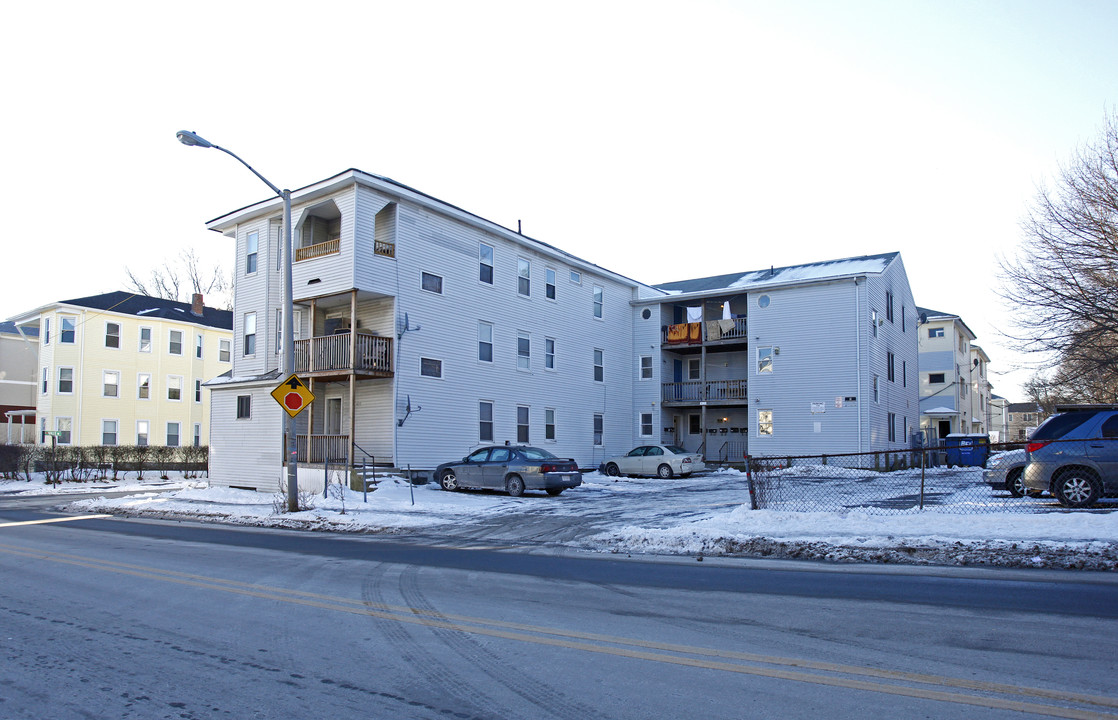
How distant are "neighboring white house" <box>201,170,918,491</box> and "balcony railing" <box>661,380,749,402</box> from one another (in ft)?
0.28

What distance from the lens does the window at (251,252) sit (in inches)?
1105

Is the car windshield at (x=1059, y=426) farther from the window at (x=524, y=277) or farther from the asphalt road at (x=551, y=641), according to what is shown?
the window at (x=524, y=277)

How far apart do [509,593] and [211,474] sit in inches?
927

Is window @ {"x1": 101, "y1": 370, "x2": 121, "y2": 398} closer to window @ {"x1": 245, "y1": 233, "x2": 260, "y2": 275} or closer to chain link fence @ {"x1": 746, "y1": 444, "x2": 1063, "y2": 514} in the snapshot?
window @ {"x1": 245, "y1": 233, "x2": 260, "y2": 275}

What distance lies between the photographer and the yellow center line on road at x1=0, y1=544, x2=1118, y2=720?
4.57 meters

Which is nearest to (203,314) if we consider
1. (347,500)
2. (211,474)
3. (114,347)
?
(114,347)

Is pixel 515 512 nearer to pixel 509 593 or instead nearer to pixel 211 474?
pixel 509 593

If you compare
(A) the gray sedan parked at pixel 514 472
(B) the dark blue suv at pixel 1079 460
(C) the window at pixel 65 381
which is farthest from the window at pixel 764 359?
(C) the window at pixel 65 381

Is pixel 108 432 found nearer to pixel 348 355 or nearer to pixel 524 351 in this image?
pixel 348 355

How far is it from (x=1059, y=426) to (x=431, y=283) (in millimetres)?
18648

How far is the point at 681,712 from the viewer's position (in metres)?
4.49

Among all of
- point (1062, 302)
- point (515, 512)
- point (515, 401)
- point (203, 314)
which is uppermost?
point (203, 314)

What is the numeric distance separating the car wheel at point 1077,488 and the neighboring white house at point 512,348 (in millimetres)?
17609

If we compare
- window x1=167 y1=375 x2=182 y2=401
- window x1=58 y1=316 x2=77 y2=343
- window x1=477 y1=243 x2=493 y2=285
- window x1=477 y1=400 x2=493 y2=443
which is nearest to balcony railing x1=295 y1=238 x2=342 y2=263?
window x1=477 y1=243 x2=493 y2=285
